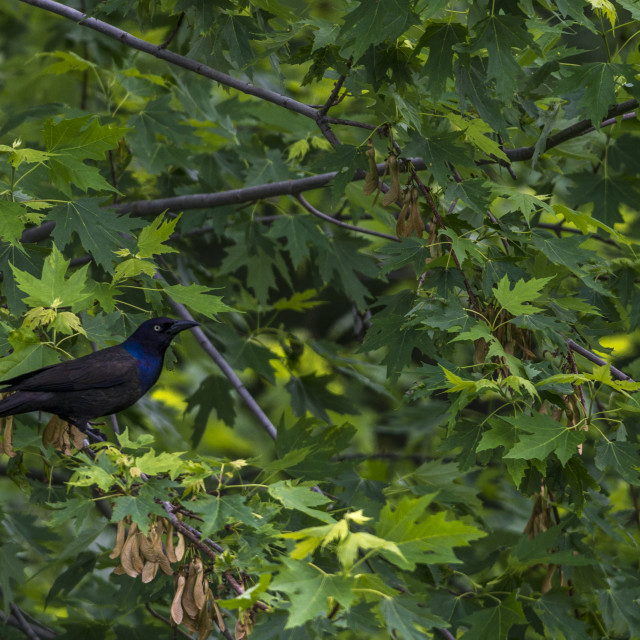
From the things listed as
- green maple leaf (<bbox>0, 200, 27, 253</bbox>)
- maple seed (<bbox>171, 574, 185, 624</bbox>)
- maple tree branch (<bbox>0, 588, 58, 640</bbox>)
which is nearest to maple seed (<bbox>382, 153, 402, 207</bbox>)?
green maple leaf (<bbox>0, 200, 27, 253</bbox>)

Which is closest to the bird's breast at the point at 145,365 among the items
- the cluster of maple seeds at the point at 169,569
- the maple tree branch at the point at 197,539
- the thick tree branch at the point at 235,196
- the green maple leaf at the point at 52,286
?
the green maple leaf at the point at 52,286

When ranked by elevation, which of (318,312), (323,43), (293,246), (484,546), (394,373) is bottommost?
(318,312)

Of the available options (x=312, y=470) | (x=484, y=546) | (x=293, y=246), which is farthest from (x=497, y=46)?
(x=484, y=546)

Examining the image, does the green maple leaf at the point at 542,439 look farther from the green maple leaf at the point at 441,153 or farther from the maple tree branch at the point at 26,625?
the maple tree branch at the point at 26,625

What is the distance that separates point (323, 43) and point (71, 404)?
161 centimetres

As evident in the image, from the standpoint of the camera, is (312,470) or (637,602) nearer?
(312,470)

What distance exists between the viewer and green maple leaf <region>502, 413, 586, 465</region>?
8.56 ft

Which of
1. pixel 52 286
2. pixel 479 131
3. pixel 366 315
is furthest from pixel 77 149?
pixel 366 315

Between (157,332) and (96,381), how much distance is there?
1.18 feet

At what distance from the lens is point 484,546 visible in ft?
18.4

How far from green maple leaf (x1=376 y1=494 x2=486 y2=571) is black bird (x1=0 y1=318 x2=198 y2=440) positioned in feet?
4.44

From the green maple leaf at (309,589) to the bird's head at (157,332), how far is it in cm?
163

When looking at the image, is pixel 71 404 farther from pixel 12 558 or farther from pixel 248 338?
pixel 248 338

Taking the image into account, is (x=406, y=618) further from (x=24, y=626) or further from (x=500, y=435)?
(x=24, y=626)
